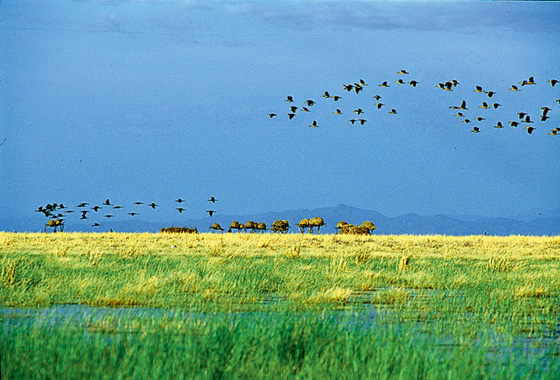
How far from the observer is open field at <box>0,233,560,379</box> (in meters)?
8.23

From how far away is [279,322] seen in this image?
33.5 feet

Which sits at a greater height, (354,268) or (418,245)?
(418,245)

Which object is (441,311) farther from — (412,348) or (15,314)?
(15,314)

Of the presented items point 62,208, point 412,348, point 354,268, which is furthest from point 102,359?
point 62,208

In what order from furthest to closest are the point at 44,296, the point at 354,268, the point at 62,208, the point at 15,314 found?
the point at 62,208 < the point at 354,268 < the point at 44,296 < the point at 15,314

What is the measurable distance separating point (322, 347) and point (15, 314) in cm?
671

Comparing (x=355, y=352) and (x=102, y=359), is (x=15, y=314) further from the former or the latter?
(x=355, y=352)

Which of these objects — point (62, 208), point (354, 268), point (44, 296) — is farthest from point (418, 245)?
point (62, 208)

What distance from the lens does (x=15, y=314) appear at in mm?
12500

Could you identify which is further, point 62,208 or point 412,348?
point 62,208

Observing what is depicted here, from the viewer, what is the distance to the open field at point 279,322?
823cm

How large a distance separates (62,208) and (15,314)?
175 ft

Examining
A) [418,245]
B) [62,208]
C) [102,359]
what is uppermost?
[62,208]

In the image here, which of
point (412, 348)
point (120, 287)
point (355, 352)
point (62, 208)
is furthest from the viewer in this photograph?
point (62, 208)
